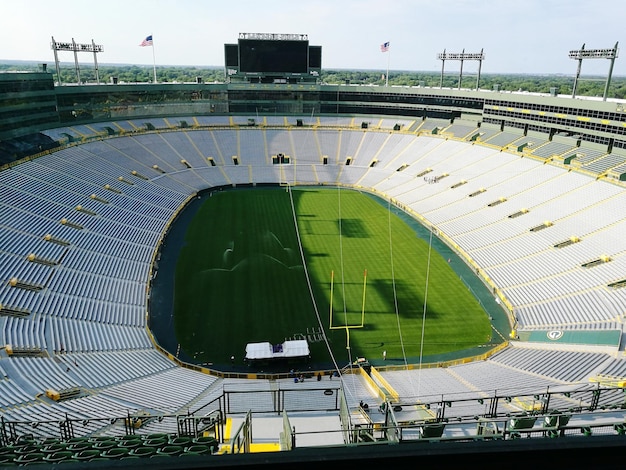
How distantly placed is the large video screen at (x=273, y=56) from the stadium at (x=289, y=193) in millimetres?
294

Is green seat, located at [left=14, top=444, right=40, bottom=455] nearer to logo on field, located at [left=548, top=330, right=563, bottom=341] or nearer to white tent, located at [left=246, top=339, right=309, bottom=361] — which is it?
white tent, located at [left=246, top=339, right=309, bottom=361]

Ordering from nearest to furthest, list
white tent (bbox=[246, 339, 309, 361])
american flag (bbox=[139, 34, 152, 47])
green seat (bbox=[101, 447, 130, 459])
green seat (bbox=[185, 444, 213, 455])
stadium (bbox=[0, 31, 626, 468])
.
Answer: green seat (bbox=[185, 444, 213, 455]) → green seat (bbox=[101, 447, 130, 459]) → stadium (bbox=[0, 31, 626, 468]) → white tent (bbox=[246, 339, 309, 361]) → american flag (bbox=[139, 34, 152, 47])

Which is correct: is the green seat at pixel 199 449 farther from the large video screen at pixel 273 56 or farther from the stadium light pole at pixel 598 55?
the large video screen at pixel 273 56

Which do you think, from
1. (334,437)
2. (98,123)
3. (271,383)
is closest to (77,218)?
(271,383)

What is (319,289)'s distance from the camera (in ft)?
107

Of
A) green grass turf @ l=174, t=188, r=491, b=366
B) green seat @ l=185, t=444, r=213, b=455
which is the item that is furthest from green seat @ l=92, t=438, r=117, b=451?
green grass turf @ l=174, t=188, r=491, b=366

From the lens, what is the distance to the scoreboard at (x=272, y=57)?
68688mm

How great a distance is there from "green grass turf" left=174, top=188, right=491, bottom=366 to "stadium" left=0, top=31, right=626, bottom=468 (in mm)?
1649

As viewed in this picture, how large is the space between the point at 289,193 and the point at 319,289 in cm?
2428

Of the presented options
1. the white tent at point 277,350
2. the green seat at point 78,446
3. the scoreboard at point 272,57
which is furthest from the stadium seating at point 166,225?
the scoreboard at point 272,57

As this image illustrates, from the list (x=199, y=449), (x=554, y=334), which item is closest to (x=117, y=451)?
(x=199, y=449)

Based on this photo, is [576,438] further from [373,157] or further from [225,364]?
[373,157]

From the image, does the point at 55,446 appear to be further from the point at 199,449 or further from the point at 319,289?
the point at 319,289

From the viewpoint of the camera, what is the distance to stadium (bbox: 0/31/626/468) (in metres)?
11.1
